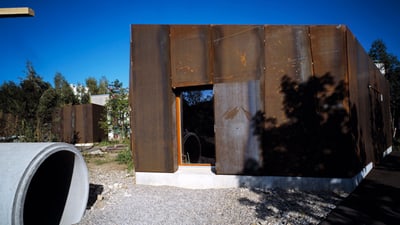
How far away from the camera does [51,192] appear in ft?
10.6

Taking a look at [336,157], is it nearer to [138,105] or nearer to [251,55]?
[251,55]

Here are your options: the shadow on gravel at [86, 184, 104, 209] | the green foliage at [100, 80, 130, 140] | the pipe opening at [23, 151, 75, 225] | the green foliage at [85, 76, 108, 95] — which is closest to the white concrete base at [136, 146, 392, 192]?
the shadow on gravel at [86, 184, 104, 209]

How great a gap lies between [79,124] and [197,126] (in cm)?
1024

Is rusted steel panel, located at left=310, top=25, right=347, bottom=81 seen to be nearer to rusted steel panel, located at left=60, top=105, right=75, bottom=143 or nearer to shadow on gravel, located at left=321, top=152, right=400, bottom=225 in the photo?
shadow on gravel, located at left=321, top=152, right=400, bottom=225

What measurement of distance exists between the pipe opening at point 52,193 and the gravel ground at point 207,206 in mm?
408

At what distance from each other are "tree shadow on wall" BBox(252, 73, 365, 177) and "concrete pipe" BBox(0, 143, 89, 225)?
2837mm

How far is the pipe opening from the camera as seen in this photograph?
3027 millimetres

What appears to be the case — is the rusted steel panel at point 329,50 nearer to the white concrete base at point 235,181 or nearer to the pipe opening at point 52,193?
the white concrete base at point 235,181

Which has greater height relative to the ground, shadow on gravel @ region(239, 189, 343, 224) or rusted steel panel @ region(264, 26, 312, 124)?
rusted steel panel @ region(264, 26, 312, 124)

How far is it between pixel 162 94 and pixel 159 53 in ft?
2.69

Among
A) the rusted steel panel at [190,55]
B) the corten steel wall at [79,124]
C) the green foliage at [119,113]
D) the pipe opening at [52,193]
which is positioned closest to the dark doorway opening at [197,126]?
the rusted steel panel at [190,55]

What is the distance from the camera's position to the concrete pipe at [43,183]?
78.6 inches

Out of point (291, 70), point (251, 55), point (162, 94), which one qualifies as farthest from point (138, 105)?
point (291, 70)

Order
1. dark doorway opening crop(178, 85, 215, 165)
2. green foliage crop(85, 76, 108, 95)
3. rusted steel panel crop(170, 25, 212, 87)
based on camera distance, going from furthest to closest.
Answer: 1. green foliage crop(85, 76, 108, 95)
2. dark doorway opening crop(178, 85, 215, 165)
3. rusted steel panel crop(170, 25, 212, 87)
